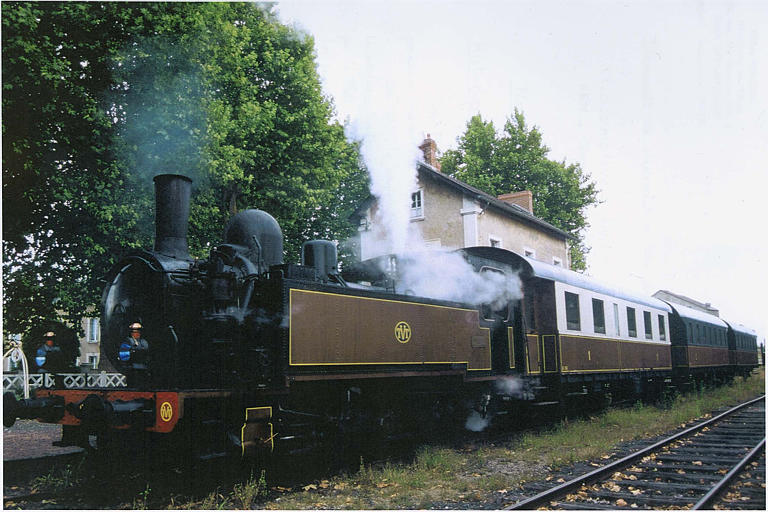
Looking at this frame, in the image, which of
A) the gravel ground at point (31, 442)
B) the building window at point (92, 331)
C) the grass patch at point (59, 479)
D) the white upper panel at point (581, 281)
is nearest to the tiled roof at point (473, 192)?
the white upper panel at point (581, 281)

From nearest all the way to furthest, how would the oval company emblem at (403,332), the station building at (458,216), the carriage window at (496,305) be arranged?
the oval company emblem at (403,332) < the carriage window at (496,305) < the station building at (458,216)

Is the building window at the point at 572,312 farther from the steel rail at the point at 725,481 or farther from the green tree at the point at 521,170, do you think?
the green tree at the point at 521,170

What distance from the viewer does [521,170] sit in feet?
102

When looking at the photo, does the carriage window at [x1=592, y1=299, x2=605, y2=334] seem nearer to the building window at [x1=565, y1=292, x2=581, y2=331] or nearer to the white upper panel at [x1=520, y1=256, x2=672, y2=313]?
the white upper panel at [x1=520, y1=256, x2=672, y2=313]

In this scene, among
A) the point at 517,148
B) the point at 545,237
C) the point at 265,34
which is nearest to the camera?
the point at 265,34

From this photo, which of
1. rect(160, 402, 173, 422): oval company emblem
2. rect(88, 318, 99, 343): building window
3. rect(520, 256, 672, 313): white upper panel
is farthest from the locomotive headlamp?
rect(88, 318, 99, 343): building window

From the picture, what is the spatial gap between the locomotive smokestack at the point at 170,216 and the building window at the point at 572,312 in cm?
686

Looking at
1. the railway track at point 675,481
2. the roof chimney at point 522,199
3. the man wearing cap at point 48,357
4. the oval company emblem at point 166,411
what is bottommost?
the railway track at point 675,481

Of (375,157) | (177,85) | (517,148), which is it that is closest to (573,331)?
(375,157)

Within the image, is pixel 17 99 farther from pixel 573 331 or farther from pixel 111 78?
pixel 573 331

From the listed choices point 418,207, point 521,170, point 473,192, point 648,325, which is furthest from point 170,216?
point 521,170

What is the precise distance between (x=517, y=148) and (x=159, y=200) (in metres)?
27.5

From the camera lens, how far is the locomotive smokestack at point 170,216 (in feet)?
21.0

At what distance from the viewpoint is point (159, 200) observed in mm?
6480
